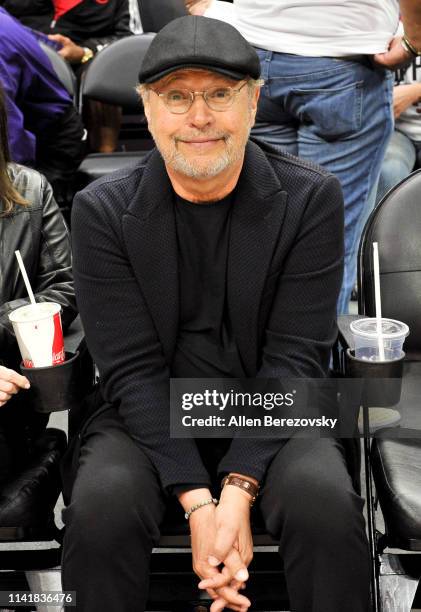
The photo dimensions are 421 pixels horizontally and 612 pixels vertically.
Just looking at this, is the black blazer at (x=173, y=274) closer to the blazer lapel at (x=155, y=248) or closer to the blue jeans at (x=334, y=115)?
the blazer lapel at (x=155, y=248)

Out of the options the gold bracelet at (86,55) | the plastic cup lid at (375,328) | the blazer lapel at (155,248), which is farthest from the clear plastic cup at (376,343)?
the gold bracelet at (86,55)

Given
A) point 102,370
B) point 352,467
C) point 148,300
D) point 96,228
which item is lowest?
point 352,467

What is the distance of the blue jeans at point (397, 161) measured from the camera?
12.4ft

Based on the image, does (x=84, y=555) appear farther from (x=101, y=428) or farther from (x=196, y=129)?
(x=196, y=129)

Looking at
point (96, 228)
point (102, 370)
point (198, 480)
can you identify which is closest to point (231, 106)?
point (96, 228)

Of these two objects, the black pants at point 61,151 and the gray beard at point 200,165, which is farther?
the black pants at point 61,151

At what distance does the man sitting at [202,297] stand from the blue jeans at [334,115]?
2.57 ft

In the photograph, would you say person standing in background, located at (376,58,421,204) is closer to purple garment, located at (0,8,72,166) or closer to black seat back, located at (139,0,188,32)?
black seat back, located at (139,0,188,32)

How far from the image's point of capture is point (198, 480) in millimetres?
1938

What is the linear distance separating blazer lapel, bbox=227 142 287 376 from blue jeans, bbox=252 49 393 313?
87cm

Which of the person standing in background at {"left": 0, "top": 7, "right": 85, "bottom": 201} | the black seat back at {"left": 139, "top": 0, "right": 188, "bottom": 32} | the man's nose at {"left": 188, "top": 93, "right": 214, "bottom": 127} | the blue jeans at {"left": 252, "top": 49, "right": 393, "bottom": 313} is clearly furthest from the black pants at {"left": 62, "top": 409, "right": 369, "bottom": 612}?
the black seat back at {"left": 139, "top": 0, "right": 188, "bottom": 32}

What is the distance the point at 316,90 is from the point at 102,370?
1.26 metres

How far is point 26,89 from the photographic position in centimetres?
367

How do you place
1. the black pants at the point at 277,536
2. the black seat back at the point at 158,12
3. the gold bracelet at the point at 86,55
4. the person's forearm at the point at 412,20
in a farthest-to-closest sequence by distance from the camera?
the gold bracelet at the point at 86,55, the black seat back at the point at 158,12, the person's forearm at the point at 412,20, the black pants at the point at 277,536
